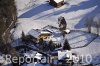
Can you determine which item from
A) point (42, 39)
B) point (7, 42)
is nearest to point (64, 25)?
point (42, 39)

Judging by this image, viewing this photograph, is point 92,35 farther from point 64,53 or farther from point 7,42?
point 7,42

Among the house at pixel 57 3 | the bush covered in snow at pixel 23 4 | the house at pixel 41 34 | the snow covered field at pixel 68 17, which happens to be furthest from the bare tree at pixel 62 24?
the bush covered in snow at pixel 23 4

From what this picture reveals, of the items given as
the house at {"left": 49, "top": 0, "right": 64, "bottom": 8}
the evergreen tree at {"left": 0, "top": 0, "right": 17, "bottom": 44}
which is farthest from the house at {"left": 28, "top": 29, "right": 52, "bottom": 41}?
the house at {"left": 49, "top": 0, "right": 64, "bottom": 8}

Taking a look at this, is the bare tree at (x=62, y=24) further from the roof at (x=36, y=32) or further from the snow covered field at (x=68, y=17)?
the roof at (x=36, y=32)

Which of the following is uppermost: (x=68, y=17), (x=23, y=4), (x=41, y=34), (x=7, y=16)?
(x=23, y=4)

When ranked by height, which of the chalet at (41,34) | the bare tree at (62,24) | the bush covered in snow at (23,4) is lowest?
the chalet at (41,34)

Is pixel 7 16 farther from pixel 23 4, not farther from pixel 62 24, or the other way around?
pixel 62 24

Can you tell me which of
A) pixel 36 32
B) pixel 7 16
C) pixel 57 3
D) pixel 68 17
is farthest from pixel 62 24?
pixel 7 16

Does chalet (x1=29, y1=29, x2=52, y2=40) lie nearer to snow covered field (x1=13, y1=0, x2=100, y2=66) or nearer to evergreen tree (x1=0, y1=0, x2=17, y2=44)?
snow covered field (x1=13, y1=0, x2=100, y2=66)
